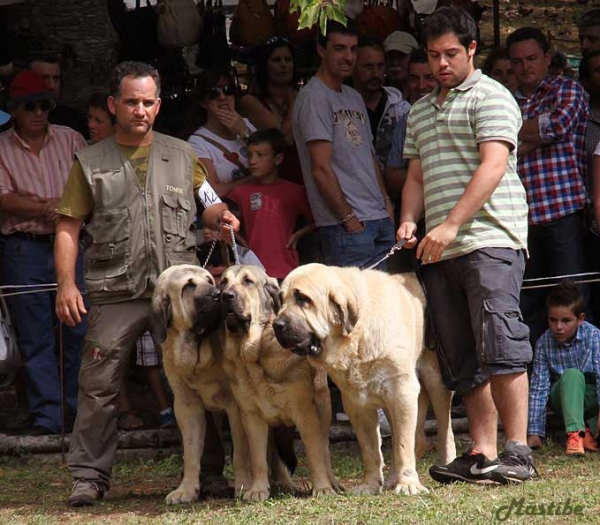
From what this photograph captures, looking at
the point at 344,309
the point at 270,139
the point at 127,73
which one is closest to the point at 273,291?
the point at 344,309

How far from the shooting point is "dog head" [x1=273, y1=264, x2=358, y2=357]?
6.41m

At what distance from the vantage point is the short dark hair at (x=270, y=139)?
8805 mm

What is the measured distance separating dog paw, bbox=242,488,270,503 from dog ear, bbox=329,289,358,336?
1.06 m

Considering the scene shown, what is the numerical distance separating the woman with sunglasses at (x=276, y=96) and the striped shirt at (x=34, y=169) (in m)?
1.40

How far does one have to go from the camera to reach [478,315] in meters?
6.67

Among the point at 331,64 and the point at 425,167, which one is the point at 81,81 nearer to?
the point at 331,64

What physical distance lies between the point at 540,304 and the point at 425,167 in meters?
2.62

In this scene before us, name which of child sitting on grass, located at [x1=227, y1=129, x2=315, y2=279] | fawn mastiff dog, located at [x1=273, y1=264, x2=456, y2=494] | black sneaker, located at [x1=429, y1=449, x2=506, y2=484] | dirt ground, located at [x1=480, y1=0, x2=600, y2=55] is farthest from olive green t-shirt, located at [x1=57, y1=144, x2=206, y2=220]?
dirt ground, located at [x1=480, y1=0, x2=600, y2=55]

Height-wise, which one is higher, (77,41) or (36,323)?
(77,41)

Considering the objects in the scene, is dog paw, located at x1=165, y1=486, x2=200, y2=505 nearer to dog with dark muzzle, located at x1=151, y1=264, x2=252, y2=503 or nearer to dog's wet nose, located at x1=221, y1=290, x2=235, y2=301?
dog with dark muzzle, located at x1=151, y1=264, x2=252, y2=503

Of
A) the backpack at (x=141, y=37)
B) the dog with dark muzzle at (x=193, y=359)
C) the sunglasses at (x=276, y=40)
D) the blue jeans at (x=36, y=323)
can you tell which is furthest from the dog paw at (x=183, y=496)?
the backpack at (x=141, y=37)

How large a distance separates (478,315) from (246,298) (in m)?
1.29

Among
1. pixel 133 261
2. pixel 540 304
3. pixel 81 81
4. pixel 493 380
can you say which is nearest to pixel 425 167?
pixel 493 380

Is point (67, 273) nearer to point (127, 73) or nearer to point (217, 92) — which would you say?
point (127, 73)
